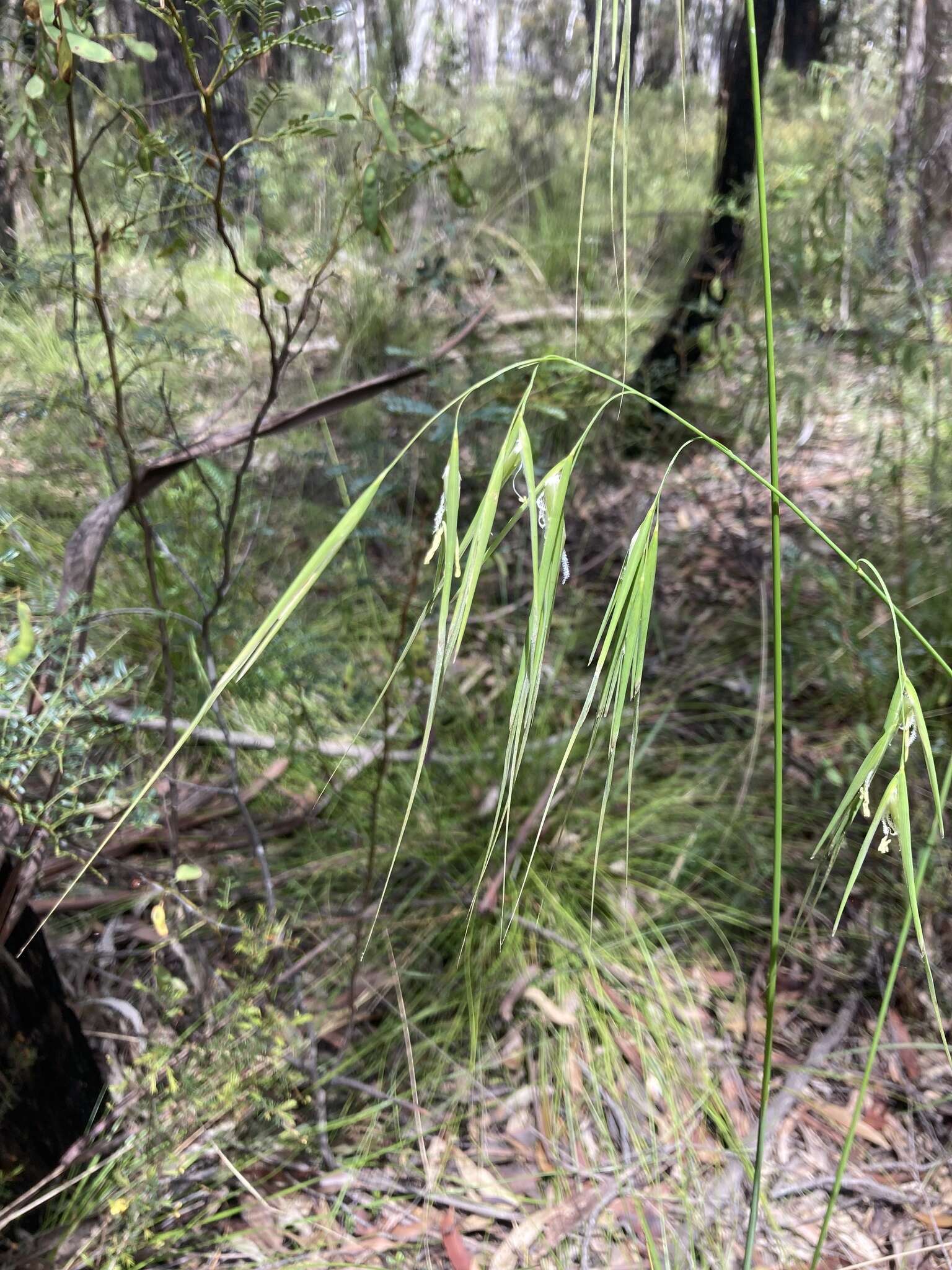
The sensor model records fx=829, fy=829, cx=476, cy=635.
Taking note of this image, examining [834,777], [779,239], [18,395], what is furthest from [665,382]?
[18,395]

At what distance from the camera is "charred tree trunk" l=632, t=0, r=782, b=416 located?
201 cm

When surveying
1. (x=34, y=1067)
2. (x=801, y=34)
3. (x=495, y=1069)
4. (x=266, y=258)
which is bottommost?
(x=495, y=1069)

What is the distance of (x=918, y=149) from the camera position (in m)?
1.67

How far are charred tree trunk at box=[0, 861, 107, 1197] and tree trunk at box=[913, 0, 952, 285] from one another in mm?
1829

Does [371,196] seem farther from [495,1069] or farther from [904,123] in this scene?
[904,123]

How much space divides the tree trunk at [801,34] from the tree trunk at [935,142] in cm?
54

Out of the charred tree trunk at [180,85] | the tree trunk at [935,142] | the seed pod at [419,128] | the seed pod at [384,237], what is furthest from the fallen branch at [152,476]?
the charred tree trunk at [180,85]

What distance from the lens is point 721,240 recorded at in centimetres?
218

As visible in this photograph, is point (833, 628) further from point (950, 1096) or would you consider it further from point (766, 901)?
point (950, 1096)

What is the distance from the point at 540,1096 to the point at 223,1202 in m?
0.41

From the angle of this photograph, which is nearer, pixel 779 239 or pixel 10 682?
pixel 10 682

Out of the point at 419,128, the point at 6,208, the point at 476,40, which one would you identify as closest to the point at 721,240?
the point at 476,40

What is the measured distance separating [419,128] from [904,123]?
1.39m

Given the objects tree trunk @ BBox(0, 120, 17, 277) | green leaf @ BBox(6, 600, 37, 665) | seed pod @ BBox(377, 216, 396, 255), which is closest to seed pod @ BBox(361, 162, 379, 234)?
seed pod @ BBox(377, 216, 396, 255)
